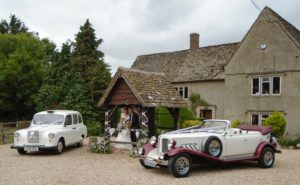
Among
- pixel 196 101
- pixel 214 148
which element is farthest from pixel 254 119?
pixel 214 148

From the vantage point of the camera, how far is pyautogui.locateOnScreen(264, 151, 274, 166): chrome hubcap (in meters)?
12.5

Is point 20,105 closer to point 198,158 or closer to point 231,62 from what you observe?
point 231,62

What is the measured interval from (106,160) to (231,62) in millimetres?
15519

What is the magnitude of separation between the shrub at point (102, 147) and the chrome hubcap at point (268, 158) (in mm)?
6808

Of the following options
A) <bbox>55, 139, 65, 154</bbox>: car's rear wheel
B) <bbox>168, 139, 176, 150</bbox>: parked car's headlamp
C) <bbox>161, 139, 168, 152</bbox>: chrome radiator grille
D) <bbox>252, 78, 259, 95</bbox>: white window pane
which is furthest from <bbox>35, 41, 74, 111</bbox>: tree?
<bbox>168, 139, 176, 150</bbox>: parked car's headlamp

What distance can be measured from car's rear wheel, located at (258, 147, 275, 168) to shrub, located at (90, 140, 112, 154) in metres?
6.69

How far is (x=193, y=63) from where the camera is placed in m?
32.0

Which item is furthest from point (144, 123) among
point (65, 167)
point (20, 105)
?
point (20, 105)

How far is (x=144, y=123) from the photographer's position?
16.0 meters

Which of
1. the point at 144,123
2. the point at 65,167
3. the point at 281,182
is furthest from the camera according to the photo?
the point at 144,123

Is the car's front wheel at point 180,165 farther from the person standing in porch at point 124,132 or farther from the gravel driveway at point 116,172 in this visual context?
the person standing in porch at point 124,132

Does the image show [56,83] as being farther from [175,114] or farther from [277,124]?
[277,124]

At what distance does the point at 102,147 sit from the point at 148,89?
3315 mm

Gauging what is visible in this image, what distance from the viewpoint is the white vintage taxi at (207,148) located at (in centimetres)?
1085
